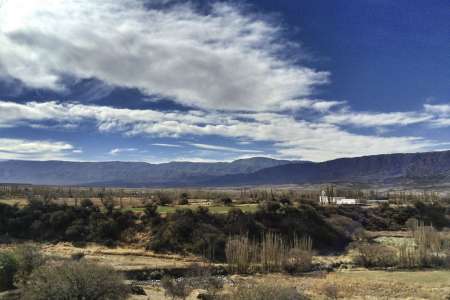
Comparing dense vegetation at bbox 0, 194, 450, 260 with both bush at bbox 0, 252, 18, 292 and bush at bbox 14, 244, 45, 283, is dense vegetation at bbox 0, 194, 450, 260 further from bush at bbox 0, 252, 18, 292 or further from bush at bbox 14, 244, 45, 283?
bush at bbox 0, 252, 18, 292

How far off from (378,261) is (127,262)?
27273mm

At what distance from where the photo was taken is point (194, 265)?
42781 mm

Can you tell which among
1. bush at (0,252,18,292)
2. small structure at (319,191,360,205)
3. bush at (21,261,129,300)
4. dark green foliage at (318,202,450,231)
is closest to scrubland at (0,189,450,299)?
bush at (0,252,18,292)

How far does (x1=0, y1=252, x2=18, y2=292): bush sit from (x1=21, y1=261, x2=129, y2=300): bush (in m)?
7.77

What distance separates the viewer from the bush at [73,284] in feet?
58.9

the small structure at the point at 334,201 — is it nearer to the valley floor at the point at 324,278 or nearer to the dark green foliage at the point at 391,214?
the dark green foliage at the point at 391,214

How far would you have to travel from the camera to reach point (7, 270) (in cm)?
2642

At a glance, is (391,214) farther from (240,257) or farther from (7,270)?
(7,270)

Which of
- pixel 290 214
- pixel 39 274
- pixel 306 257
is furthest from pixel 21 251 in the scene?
pixel 290 214

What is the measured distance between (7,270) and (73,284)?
10823 mm

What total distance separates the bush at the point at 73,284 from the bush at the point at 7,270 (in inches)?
306

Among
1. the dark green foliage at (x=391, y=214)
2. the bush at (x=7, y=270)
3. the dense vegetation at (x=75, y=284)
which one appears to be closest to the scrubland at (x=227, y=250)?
the bush at (x=7, y=270)

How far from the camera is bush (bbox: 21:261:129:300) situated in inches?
706

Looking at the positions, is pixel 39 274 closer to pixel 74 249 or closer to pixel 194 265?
pixel 194 265
